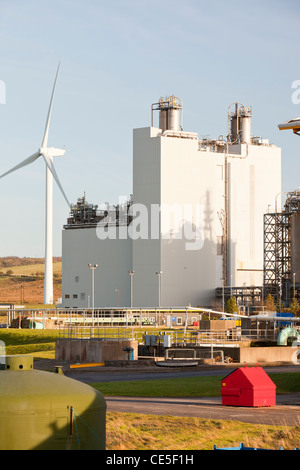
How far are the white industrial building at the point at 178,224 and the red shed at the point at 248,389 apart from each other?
274 ft

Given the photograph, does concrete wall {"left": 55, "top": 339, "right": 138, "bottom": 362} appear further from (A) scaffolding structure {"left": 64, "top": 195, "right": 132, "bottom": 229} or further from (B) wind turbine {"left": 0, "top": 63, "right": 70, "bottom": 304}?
(A) scaffolding structure {"left": 64, "top": 195, "right": 132, "bottom": 229}

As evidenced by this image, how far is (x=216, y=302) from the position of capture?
11431 centimetres

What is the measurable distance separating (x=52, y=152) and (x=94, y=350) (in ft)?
211

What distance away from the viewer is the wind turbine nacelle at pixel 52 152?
110 meters

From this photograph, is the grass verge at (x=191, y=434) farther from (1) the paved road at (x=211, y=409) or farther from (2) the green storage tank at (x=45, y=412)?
(2) the green storage tank at (x=45, y=412)

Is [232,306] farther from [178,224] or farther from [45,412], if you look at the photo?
[45,412]

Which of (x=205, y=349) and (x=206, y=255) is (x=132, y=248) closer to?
(x=206, y=255)

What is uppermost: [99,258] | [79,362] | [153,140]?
[153,140]

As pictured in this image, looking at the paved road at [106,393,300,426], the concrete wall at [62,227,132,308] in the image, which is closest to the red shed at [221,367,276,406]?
the paved road at [106,393,300,426]

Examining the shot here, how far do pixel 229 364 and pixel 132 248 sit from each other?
235ft

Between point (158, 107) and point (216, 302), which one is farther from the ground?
point (158, 107)

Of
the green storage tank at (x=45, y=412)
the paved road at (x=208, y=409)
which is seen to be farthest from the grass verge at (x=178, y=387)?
the green storage tank at (x=45, y=412)

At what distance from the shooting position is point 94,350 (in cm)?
5059
